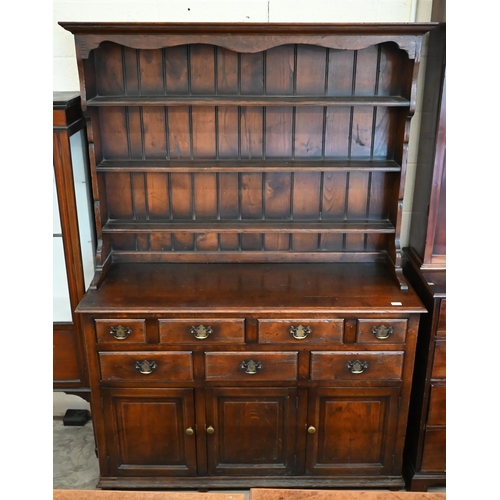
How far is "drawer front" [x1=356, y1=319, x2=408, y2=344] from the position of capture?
2188mm

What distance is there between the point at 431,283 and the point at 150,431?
1404mm

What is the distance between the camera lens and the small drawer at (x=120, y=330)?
2.18 m

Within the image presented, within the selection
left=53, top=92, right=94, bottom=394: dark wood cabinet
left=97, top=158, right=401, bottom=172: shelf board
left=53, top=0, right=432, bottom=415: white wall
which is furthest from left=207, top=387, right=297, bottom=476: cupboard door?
left=53, top=0, right=432, bottom=415: white wall

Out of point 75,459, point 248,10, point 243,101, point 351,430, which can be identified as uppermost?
point 248,10

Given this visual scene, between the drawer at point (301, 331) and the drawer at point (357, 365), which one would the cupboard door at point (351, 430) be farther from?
the drawer at point (301, 331)

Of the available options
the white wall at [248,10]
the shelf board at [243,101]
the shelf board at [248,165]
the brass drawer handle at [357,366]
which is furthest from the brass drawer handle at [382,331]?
the white wall at [248,10]

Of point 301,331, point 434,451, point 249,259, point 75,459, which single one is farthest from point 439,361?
point 75,459

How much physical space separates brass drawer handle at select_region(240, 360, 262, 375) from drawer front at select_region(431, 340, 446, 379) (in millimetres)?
748

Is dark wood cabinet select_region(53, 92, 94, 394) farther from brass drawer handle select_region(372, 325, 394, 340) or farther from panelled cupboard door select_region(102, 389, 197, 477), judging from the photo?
brass drawer handle select_region(372, 325, 394, 340)

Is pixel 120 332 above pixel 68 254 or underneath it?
underneath

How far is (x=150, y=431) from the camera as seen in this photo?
237 cm

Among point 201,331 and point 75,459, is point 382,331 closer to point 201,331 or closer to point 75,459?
point 201,331

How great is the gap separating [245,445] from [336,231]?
1054mm
